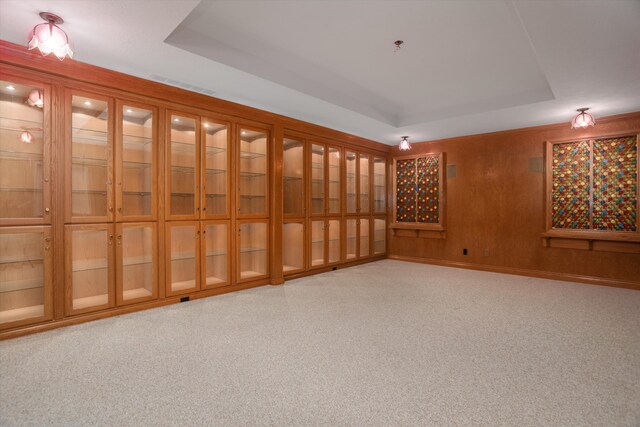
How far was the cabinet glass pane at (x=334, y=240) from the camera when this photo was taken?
6.13 m

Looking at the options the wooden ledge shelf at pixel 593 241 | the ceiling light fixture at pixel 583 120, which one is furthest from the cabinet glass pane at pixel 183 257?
the wooden ledge shelf at pixel 593 241

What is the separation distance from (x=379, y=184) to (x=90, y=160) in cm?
532

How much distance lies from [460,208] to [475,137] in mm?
1344

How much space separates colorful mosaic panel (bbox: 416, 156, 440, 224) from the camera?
6625 mm

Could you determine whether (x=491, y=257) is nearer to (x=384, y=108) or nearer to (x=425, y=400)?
(x=384, y=108)

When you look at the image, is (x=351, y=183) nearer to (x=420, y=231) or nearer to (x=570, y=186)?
(x=420, y=231)

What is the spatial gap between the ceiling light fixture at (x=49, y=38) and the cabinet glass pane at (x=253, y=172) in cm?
234

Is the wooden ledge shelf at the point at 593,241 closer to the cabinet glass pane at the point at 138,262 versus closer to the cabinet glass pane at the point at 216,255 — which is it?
the cabinet glass pane at the point at 216,255

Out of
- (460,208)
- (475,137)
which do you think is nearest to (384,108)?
(475,137)

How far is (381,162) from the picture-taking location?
7297mm

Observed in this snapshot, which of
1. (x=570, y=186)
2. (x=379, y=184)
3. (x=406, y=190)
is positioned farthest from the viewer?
(x=379, y=184)

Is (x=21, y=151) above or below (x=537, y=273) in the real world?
above

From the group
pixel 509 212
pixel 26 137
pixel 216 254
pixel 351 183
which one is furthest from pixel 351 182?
pixel 26 137

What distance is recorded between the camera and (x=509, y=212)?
5793 millimetres
